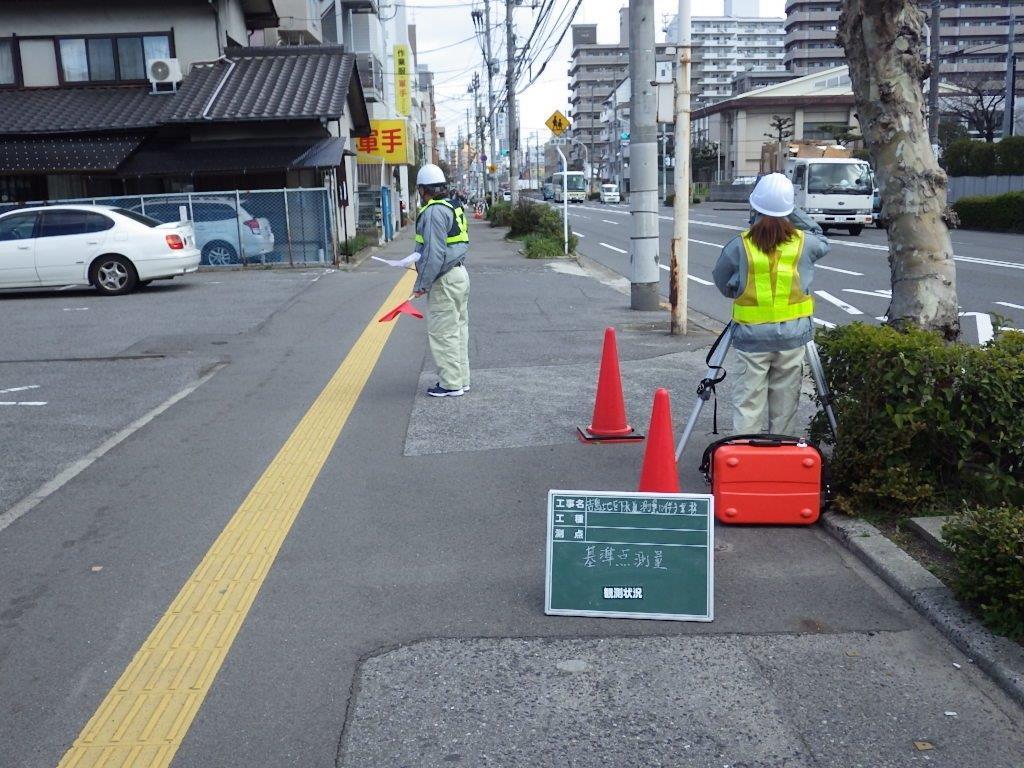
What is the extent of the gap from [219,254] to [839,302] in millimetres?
13468

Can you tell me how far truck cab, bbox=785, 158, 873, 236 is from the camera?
31984mm

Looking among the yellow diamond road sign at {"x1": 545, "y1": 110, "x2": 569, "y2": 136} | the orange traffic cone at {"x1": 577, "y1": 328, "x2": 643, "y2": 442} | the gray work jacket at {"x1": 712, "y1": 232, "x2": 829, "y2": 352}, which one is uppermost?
the yellow diamond road sign at {"x1": 545, "y1": 110, "x2": 569, "y2": 136}

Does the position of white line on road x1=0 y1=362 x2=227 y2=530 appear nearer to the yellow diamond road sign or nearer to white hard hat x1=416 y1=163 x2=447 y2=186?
white hard hat x1=416 y1=163 x2=447 y2=186

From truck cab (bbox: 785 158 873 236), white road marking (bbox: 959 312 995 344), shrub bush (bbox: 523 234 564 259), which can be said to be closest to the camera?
white road marking (bbox: 959 312 995 344)

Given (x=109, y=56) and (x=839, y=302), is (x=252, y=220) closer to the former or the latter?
(x=109, y=56)

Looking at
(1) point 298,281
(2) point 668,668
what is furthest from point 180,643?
(1) point 298,281

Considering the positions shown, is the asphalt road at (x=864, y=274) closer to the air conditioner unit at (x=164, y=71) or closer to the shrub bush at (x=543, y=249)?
the shrub bush at (x=543, y=249)

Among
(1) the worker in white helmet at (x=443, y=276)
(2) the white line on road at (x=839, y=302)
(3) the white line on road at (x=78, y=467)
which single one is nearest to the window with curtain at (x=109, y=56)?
(2) the white line on road at (x=839, y=302)

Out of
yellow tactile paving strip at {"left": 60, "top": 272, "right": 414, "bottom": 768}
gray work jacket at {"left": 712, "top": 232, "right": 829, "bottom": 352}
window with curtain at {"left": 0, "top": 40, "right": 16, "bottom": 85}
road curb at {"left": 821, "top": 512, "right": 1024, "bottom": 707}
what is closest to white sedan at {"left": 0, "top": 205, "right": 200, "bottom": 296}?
window with curtain at {"left": 0, "top": 40, "right": 16, "bottom": 85}

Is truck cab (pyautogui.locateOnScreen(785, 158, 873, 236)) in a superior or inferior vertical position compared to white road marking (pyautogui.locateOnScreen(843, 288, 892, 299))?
superior

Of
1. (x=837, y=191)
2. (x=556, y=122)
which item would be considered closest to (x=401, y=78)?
(x=556, y=122)

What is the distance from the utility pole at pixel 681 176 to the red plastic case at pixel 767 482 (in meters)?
6.55

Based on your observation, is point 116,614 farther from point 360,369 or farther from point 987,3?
point 987,3

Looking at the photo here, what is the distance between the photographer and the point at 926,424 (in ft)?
16.7
